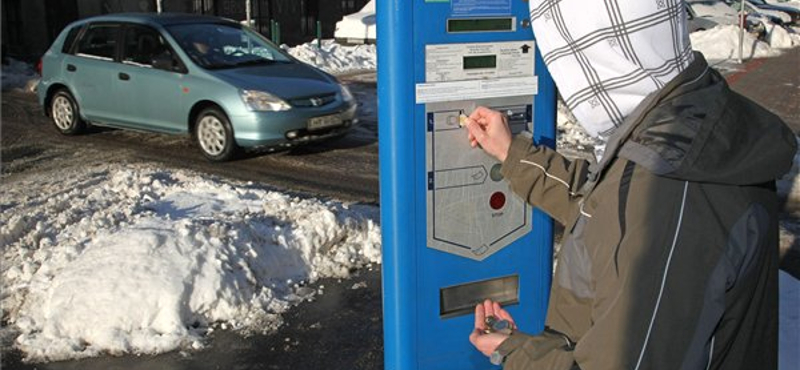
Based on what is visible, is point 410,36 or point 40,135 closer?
point 410,36

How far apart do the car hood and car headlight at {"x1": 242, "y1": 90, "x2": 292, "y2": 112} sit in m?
0.06

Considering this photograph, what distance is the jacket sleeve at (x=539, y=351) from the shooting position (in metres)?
1.63

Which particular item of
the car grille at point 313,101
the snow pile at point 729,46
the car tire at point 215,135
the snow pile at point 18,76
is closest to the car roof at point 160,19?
the car tire at point 215,135

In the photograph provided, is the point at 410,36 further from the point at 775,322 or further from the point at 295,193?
the point at 295,193

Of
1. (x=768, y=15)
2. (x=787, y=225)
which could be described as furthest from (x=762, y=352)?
(x=768, y=15)

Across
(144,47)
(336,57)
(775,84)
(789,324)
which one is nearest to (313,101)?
(144,47)

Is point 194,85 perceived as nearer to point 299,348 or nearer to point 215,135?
point 215,135

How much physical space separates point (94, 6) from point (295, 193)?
15.6 meters

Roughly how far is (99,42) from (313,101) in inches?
120

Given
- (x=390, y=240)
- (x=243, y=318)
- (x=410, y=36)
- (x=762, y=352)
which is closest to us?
(x=762, y=352)

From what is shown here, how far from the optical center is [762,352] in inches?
65.3

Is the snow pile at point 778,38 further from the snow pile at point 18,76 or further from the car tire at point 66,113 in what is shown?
the car tire at point 66,113

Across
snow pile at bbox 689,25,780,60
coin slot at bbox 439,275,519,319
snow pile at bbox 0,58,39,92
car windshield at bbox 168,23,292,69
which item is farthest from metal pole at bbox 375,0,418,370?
snow pile at bbox 689,25,780,60

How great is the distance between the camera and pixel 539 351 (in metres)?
1.71
